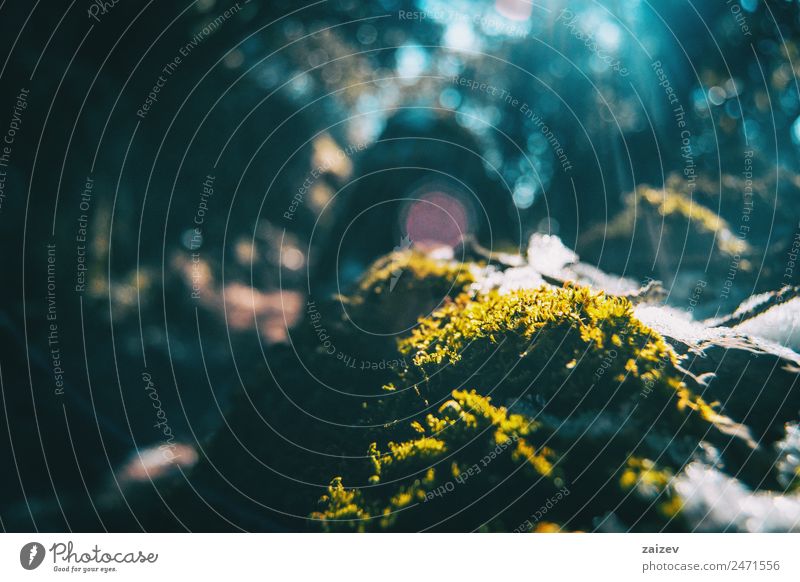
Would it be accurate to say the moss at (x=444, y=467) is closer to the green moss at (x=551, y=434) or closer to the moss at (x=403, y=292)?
the green moss at (x=551, y=434)

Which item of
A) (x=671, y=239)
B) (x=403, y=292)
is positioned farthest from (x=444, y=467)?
(x=671, y=239)

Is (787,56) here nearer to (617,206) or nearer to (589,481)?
(617,206)

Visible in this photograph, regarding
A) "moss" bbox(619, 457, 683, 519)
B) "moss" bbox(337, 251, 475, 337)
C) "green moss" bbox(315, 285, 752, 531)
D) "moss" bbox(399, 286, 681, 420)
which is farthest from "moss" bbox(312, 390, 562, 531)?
"moss" bbox(337, 251, 475, 337)


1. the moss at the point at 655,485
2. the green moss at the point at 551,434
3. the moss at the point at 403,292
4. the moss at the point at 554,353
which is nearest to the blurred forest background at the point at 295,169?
the green moss at the point at 551,434

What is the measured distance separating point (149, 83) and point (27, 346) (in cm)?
530

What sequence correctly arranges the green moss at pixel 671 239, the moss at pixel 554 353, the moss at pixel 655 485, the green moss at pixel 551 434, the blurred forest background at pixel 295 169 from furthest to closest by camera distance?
1. the green moss at pixel 671 239
2. the blurred forest background at pixel 295 169
3. the moss at pixel 554 353
4. the green moss at pixel 551 434
5. the moss at pixel 655 485

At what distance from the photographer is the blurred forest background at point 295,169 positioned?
20.6ft

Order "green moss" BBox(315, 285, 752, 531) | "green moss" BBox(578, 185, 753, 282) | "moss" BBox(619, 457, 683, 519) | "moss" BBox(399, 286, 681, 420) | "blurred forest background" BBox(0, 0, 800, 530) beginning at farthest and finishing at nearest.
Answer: "green moss" BBox(578, 185, 753, 282) → "blurred forest background" BBox(0, 0, 800, 530) → "moss" BBox(399, 286, 681, 420) → "green moss" BBox(315, 285, 752, 531) → "moss" BBox(619, 457, 683, 519)

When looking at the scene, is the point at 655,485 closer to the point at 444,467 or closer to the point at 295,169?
the point at 444,467

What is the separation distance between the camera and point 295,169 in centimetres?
1465

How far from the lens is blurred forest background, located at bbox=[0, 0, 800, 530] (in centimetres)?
627

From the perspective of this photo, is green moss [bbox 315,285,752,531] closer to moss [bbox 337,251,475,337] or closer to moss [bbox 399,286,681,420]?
moss [bbox 399,286,681,420]

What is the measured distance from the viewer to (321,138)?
571 inches
